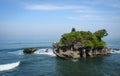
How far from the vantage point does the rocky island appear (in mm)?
82875

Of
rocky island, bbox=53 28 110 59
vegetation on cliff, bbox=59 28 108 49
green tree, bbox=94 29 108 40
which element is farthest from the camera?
green tree, bbox=94 29 108 40

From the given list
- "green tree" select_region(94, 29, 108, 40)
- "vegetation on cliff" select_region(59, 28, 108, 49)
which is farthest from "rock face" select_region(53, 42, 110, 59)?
"green tree" select_region(94, 29, 108, 40)

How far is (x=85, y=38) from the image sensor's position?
8831 centimetres

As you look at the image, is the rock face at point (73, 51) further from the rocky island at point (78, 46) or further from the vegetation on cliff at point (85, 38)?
the vegetation on cliff at point (85, 38)

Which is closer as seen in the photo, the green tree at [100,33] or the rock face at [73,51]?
the rock face at [73,51]

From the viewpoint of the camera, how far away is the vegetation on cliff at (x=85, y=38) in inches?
3290

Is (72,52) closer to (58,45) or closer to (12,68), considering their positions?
(58,45)

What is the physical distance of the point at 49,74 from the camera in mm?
57875

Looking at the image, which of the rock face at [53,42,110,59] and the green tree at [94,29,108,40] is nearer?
the rock face at [53,42,110,59]

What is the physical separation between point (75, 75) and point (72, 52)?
2666 centimetres

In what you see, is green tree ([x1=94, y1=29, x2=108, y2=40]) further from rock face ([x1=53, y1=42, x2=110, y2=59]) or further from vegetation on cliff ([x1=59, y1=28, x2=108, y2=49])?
rock face ([x1=53, y1=42, x2=110, y2=59])

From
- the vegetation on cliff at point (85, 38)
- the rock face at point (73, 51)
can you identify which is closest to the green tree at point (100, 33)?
the vegetation on cliff at point (85, 38)

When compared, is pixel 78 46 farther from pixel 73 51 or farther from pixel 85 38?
pixel 85 38

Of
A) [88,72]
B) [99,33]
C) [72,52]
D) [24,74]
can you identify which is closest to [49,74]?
[24,74]
